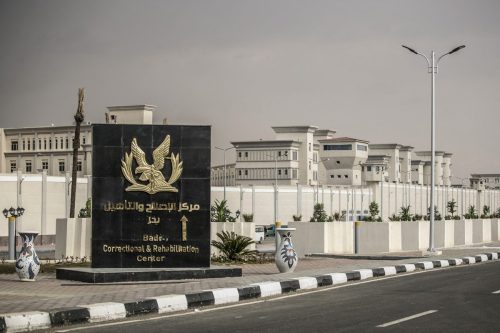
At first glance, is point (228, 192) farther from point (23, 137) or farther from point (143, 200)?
point (143, 200)

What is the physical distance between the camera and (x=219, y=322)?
491 inches

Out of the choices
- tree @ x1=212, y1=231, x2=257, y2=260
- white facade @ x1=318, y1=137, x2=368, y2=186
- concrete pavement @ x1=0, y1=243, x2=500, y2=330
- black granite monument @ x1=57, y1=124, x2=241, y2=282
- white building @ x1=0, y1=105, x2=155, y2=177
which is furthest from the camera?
white facade @ x1=318, y1=137, x2=368, y2=186

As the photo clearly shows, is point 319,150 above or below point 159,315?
above

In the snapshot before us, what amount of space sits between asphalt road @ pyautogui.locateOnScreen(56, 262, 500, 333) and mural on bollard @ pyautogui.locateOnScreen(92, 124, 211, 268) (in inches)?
156

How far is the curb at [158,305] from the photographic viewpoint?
1177 cm

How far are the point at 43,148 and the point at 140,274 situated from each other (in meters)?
112

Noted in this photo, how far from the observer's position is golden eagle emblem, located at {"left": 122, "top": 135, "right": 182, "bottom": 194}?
20.8 metres

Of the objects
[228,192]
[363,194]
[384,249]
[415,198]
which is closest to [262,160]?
[415,198]

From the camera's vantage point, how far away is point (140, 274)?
19.8 metres

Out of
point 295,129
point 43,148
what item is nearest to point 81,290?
point 43,148

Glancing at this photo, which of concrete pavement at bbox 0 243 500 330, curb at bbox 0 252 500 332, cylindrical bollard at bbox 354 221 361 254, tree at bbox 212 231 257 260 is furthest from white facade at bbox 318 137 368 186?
curb at bbox 0 252 500 332

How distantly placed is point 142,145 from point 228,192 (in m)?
75.1

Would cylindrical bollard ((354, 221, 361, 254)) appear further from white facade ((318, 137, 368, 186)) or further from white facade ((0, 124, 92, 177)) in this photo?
white facade ((318, 137, 368, 186))

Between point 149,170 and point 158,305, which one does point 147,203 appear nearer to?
point 149,170
